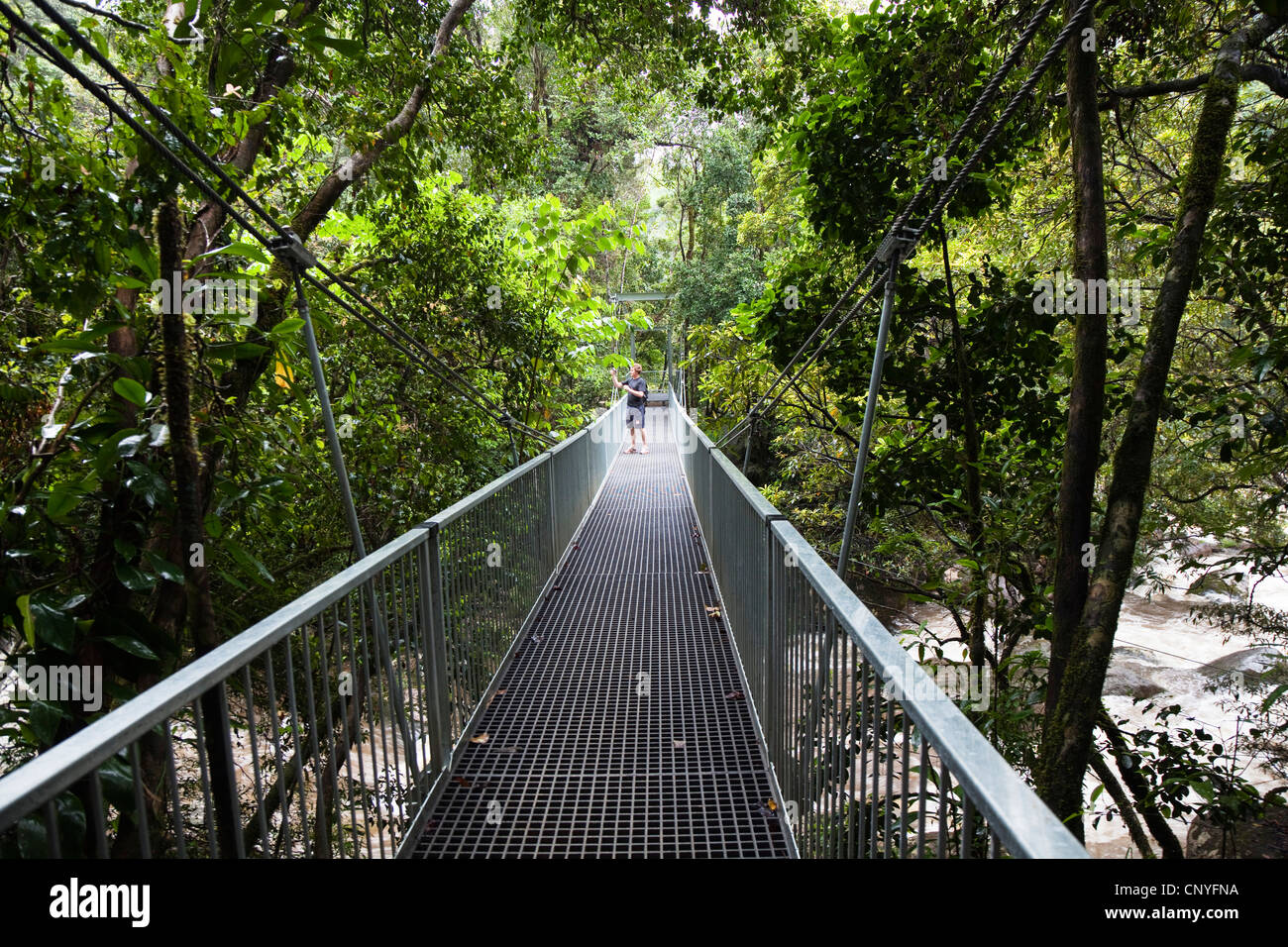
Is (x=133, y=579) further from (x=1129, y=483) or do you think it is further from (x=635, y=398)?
(x=635, y=398)

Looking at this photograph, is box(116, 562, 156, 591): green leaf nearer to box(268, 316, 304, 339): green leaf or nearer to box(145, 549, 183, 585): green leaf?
box(145, 549, 183, 585): green leaf

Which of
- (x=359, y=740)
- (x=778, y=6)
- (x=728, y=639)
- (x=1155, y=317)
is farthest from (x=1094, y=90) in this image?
(x=359, y=740)

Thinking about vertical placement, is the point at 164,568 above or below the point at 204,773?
above

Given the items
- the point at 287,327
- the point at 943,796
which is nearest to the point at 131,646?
the point at 287,327

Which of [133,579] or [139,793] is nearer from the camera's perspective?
[139,793]

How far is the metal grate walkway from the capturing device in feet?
8.60

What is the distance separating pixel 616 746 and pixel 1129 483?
2.45 metres

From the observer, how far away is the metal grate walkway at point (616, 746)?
262cm

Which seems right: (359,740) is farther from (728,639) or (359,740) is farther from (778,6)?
(778,6)

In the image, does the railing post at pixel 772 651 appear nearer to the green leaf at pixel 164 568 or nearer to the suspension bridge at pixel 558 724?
the suspension bridge at pixel 558 724

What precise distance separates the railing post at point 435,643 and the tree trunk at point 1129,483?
7.76ft

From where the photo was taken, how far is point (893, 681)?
135 centimetres

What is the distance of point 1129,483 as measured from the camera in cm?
303

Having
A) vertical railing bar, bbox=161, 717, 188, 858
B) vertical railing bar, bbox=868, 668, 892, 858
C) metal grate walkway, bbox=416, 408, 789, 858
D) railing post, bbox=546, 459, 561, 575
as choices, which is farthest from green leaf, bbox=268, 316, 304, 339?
railing post, bbox=546, 459, 561, 575
